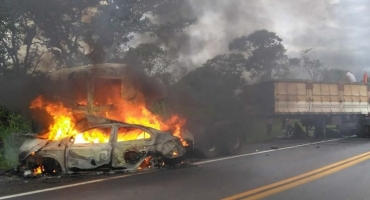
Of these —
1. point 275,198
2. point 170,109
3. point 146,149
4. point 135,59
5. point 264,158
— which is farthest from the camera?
point 135,59

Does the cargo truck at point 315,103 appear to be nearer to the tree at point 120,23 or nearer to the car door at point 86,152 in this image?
the tree at point 120,23

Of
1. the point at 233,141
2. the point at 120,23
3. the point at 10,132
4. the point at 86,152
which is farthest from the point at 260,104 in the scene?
the point at 86,152

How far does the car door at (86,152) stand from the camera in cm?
955

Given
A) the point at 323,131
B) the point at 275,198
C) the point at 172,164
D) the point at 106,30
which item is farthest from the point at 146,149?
the point at 323,131

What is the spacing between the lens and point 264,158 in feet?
41.3

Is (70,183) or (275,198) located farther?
(70,183)

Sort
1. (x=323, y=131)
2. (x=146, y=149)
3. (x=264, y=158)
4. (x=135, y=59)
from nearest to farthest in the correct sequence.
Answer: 1. (x=146, y=149)
2. (x=264, y=158)
3. (x=135, y=59)
4. (x=323, y=131)

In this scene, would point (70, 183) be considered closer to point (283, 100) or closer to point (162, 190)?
point (162, 190)

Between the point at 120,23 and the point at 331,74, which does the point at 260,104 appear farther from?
the point at 331,74

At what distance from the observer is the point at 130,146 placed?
9977 millimetres

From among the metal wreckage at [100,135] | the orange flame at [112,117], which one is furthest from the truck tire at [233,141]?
the metal wreckage at [100,135]

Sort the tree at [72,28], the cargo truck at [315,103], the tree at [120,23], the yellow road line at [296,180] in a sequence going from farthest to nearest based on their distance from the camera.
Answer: the cargo truck at [315,103] → the tree at [72,28] → the tree at [120,23] → the yellow road line at [296,180]

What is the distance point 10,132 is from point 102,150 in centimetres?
602

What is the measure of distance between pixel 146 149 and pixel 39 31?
9.20 meters
